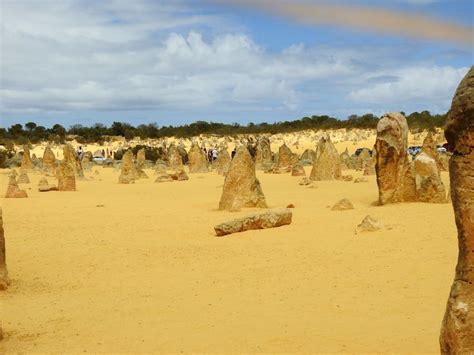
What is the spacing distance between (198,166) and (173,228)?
19.3m

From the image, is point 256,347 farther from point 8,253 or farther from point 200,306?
point 8,253

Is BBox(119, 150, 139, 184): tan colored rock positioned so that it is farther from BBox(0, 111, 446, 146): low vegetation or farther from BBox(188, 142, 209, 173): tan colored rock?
BBox(0, 111, 446, 146): low vegetation

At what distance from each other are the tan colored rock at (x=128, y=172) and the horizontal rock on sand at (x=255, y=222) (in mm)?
13632

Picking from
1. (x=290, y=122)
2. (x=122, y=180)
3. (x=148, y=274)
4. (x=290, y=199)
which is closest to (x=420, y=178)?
(x=290, y=199)

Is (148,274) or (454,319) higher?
(454,319)

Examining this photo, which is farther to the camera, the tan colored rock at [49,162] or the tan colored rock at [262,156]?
the tan colored rock at [262,156]

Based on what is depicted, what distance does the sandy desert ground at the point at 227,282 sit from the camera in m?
5.64

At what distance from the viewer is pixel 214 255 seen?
931cm

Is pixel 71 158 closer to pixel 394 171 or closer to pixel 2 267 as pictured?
pixel 394 171

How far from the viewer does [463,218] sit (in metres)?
4.01

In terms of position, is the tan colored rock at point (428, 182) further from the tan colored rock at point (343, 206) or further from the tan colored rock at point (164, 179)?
the tan colored rock at point (164, 179)

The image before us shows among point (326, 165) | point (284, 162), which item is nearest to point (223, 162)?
point (284, 162)

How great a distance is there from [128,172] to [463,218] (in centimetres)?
2178

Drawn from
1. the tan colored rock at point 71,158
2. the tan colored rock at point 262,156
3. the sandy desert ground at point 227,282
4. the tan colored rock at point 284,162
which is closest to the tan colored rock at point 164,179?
the tan colored rock at point 71,158
